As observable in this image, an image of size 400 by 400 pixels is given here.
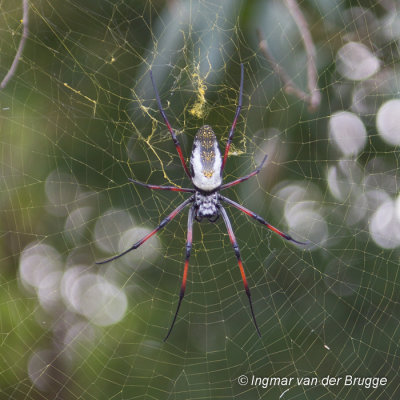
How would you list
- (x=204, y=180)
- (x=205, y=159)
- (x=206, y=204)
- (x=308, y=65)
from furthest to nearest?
(x=206, y=204) → (x=308, y=65) → (x=204, y=180) → (x=205, y=159)

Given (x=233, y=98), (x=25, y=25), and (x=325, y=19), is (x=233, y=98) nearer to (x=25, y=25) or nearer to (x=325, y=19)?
(x=325, y=19)

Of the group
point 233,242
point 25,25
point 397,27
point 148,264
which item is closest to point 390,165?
point 397,27

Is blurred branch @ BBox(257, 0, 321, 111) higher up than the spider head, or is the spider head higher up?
blurred branch @ BBox(257, 0, 321, 111)

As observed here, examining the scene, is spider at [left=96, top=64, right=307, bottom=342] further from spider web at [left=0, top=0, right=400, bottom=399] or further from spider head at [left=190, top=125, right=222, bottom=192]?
spider web at [left=0, top=0, right=400, bottom=399]

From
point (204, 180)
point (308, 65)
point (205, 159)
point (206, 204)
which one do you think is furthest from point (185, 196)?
point (308, 65)

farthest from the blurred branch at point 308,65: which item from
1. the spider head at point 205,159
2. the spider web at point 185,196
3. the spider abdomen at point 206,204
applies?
the spider abdomen at point 206,204

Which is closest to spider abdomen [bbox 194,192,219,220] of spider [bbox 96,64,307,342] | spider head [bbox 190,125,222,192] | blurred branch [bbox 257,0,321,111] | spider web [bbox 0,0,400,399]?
spider [bbox 96,64,307,342]

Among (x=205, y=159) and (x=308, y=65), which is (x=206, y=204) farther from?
(x=308, y=65)
